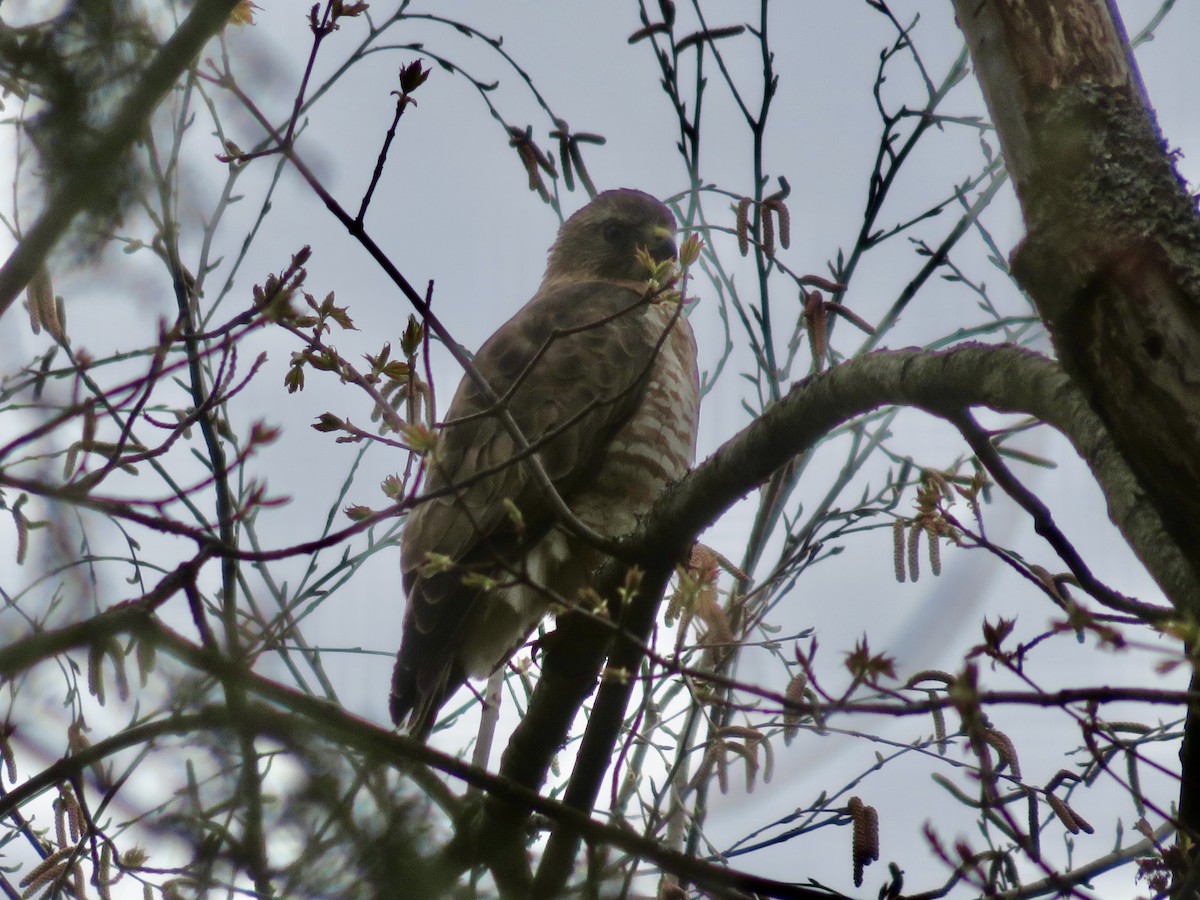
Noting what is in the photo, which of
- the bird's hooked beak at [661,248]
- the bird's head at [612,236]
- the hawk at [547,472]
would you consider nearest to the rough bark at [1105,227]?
the hawk at [547,472]

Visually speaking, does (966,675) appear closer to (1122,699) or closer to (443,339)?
(1122,699)

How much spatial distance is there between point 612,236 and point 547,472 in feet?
6.99

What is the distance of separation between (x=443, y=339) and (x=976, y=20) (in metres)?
1.20

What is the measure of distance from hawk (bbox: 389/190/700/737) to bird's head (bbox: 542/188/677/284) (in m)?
0.88

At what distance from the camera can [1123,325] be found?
6.77 ft

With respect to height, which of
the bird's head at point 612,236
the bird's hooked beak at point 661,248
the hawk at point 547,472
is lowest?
the hawk at point 547,472

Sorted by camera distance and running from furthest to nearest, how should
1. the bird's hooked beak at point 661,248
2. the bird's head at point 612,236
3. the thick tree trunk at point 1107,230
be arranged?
the bird's head at point 612,236 → the bird's hooked beak at point 661,248 → the thick tree trunk at point 1107,230

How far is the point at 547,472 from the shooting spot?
14.2 feet

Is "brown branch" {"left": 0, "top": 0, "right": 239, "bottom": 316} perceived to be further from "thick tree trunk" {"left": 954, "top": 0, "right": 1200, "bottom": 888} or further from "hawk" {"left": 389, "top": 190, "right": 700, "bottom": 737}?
"hawk" {"left": 389, "top": 190, "right": 700, "bottom": 737}

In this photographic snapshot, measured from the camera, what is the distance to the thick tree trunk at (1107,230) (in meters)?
1.99

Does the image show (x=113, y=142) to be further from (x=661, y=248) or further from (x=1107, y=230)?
(x=661, y=248)

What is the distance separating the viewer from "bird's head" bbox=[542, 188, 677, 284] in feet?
19.8

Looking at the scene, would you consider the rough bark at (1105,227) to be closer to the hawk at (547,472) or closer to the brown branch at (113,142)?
the brown branch at (113,142)

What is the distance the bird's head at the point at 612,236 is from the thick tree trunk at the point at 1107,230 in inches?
138
